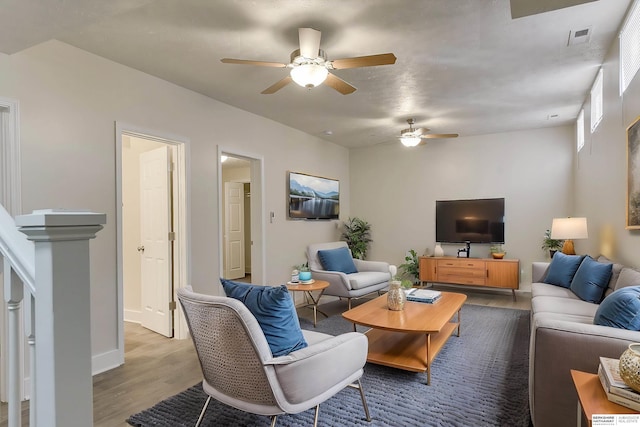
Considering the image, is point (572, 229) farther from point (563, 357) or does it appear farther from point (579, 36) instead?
point (563, 357)

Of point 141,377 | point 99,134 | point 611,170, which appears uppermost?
point 99,134

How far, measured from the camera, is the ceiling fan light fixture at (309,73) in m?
2.67

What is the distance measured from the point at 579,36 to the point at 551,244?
3.52 meters

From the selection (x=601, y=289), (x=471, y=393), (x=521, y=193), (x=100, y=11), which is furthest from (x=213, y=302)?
(x=521, y=193)

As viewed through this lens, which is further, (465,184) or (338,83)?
(465,184)

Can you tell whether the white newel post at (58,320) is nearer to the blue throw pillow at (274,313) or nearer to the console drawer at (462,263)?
the blue throw pillow at (274,313)

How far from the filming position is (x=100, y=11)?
1981 millimetres

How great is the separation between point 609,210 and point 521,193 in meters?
2.53

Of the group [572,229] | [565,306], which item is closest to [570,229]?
[572,229]

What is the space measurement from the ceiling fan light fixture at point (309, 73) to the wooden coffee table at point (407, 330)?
1.91m

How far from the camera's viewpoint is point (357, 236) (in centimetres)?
684

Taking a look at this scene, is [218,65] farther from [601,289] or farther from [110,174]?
[601,289]

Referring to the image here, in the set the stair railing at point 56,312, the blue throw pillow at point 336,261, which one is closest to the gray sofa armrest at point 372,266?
the blue throw pillow at point 336,261

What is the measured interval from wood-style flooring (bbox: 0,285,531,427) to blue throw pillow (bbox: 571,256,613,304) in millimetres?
3384
